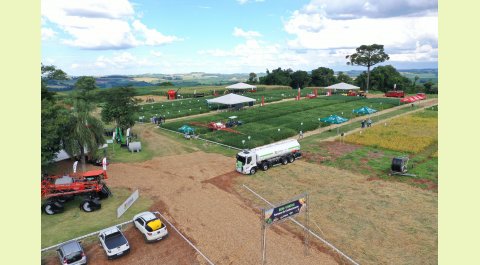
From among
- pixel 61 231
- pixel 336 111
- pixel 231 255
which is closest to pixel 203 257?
pixel 231 255

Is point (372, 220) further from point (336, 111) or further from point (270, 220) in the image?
point (336, 111)

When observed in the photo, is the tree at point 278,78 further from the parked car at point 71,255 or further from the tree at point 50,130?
the parked car at point 71,255

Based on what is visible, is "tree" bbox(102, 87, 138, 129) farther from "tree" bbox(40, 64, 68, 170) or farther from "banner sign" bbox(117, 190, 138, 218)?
"banner sign" bbox(117, 190, 138, 218)

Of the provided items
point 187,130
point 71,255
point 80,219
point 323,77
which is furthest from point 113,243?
point 323,77

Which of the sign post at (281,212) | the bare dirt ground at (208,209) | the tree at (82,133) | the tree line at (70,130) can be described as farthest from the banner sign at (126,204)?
the sign post at (281,212)

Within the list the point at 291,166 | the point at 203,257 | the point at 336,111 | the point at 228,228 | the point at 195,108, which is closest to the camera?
the point at 203,257

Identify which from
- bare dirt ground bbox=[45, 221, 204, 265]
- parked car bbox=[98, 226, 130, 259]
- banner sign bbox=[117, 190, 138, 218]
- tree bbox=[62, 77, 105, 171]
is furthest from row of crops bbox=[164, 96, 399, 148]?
parked car bbox=[98, 226, 130, 259]

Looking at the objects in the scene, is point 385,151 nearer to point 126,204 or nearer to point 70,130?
point 126,204
